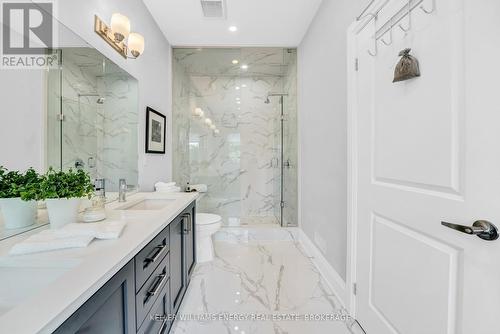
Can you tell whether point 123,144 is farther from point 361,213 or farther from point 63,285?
point 361,213

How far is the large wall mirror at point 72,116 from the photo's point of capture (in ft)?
3.54

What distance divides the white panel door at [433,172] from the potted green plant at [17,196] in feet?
5.50

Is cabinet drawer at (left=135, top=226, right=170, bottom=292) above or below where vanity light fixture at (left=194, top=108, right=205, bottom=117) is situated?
below

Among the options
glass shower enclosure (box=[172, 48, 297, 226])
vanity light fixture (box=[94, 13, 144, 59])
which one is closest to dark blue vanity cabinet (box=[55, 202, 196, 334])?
vanity light fixture (box=[94, 13, 144, 59])

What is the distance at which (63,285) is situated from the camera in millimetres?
659

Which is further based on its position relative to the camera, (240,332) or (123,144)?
(123,144)

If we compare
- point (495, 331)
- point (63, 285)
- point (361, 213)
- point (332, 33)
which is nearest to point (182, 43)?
point (332, 33)

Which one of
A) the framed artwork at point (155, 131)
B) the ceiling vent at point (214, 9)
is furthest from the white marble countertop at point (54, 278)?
the ceiling vent at point (214, 9)

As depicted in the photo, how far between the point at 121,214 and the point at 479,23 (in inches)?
71.0

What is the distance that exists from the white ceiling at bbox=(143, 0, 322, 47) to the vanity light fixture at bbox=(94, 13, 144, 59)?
2.21 ft

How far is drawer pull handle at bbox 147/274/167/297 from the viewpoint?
1178mm

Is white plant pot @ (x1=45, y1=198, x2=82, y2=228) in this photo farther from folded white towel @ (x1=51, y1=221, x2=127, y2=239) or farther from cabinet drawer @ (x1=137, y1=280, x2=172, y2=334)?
cabinet drawer @ (x1=137, y1=280, x2=172, y2=334)

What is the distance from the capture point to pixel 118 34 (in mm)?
1905

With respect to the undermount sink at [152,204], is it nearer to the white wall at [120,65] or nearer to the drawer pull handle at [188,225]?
the drawer pull handle at [188,225]
